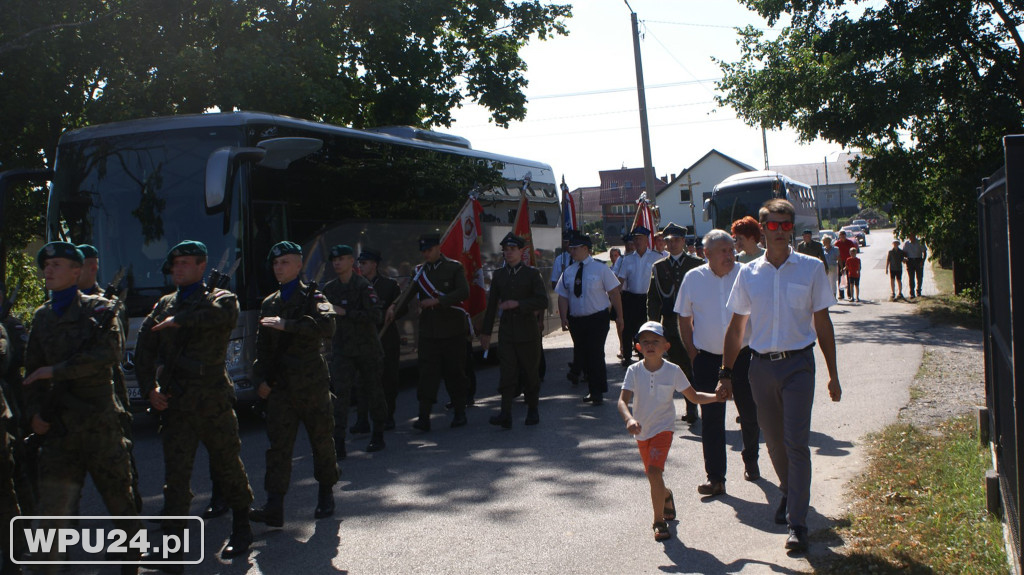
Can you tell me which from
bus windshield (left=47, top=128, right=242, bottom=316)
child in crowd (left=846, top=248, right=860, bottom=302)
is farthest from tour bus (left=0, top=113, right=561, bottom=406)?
child in crowd (left=846, top=248, right=860, bottom=302)

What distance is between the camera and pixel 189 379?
516 cm

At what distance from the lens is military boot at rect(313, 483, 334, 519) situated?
6.16 meters

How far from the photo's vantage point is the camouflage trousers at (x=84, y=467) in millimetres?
4645

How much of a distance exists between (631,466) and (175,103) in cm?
1219

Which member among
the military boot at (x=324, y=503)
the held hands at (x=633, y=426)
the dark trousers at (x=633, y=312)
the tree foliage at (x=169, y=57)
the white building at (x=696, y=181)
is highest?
the white building at (x=696, y=181)

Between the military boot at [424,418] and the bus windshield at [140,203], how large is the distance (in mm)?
2487

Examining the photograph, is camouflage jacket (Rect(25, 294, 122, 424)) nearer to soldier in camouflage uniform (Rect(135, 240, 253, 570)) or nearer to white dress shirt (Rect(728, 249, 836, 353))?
soldier in camouflage uniform (Rect(135, 240, 253, 570))

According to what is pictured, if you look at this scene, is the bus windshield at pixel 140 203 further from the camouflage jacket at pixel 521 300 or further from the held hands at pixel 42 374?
the held hands at pixel 42 374

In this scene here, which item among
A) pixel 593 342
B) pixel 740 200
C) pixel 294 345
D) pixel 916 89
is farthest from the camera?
pixel 740 200

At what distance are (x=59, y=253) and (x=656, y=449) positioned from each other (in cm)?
347

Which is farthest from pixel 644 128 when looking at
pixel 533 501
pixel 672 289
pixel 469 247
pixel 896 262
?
pixel 533 501

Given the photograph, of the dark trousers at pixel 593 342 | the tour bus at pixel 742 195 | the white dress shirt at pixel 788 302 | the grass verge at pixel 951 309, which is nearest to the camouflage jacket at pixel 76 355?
the white dress shirt at pixel 788 302

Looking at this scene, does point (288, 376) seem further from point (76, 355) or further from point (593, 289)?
point (593, 289)

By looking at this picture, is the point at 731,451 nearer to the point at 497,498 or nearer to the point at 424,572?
the point at 497,498
